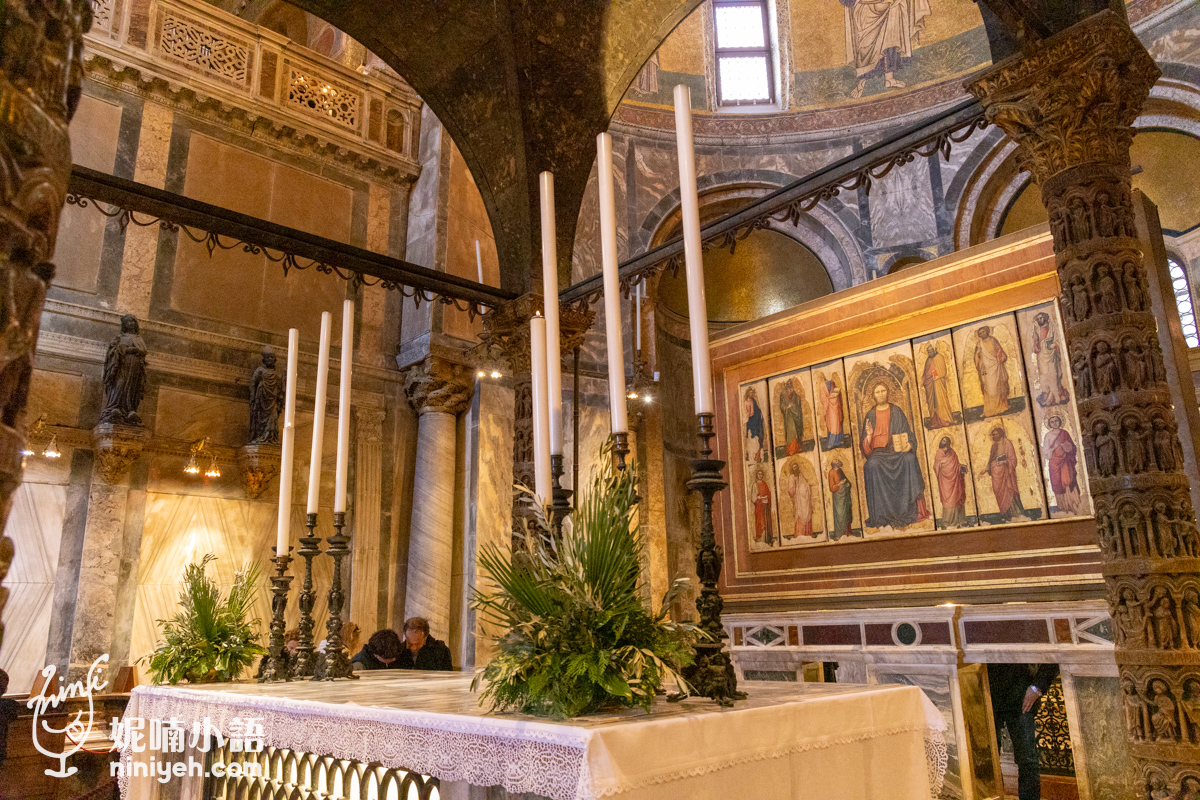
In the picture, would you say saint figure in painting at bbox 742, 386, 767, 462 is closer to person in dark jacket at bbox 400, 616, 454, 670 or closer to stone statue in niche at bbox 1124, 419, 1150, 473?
person in dark jacket at bbox 400, 616, 454, 670

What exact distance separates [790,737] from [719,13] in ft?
55.0

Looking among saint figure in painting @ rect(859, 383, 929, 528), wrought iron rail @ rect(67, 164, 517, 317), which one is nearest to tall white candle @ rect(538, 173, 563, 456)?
wrought iron rail @ rect(67, 164, 517, 317)

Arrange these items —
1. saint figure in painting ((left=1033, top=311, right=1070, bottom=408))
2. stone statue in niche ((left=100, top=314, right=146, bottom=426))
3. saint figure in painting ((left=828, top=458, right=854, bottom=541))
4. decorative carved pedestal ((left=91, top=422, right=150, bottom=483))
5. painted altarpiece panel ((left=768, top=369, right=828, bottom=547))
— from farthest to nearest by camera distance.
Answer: painted altarpiece panel ((left=768, top=369, right=828, bottom=547))
saint figure in painting ((left=828, top=458, right=854, bottom=541))
stone statue in niche ((left=100, top=314, right=146, bottom=426))
decorative carved pedestal ((left=91, top=422, right=150, bottom=483))
saint figure in painting ((left=1033, top=311, right=1070, bottom=408))

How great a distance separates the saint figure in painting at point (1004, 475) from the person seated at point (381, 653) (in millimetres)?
6298

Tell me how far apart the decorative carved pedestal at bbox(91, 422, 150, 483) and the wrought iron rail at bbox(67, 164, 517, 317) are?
11.1 feet

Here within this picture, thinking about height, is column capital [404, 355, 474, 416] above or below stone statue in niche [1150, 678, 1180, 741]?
above

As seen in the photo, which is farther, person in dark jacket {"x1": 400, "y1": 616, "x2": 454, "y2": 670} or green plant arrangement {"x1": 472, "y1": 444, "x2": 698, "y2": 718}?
person in dark jacket {"x1": 400, "y1": 616, "x2": 454, "y2": 670}

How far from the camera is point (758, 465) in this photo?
11.1m

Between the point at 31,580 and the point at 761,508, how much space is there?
8.28m

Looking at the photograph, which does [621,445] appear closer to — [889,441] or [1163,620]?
[1163,620]

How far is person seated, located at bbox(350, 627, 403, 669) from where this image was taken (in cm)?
663

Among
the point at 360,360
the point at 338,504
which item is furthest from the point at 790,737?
the point at 360,360

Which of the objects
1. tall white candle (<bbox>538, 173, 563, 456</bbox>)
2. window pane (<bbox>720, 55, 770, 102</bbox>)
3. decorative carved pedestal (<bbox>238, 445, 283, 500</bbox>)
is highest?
window pane (<bbox>720, 55, 770, 102</bbox>)

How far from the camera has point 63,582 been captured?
873cm
